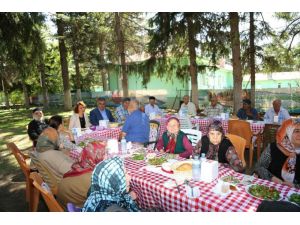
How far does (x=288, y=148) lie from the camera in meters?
3.24

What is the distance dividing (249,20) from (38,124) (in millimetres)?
10032

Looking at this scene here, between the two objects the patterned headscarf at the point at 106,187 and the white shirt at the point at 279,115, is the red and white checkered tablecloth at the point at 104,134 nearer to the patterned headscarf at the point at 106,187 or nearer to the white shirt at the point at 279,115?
the patterned headscarf at the point at 106,187

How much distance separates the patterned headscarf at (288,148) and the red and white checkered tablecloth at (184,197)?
2.45 feet

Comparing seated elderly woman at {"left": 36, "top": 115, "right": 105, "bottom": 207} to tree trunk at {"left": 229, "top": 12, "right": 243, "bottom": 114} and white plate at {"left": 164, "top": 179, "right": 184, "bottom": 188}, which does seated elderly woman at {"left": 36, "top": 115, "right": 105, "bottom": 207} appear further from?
tree trunk at {"left": 229, "top": 12, "right": 243, "bottom": 114}

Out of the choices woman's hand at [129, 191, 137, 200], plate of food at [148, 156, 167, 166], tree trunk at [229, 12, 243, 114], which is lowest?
woman's hand at [129, 191, 137, 200]

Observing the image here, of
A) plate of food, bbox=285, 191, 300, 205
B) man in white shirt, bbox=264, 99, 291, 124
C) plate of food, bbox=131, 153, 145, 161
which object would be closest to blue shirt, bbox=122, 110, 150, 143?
plate of food, bbox=131, 153, 145, 161

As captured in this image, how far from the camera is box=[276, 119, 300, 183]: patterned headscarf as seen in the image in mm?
3215

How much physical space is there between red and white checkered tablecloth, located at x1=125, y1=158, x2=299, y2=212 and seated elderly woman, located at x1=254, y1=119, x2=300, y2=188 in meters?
0.72

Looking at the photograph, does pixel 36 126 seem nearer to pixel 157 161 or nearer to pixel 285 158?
pixel 157 161

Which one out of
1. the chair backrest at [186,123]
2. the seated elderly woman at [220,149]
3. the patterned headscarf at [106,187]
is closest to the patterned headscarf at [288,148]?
the seated elderly woman at [220,149]

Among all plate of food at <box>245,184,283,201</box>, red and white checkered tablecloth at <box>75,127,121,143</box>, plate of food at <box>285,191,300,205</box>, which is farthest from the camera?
red and white checkered tablecloth at <box>75,127,121,143</box>

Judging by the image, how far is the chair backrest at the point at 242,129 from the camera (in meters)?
5.78

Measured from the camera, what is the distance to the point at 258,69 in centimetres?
1262

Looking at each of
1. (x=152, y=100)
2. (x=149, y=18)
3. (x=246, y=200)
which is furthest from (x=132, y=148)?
(x=149, y=18)
